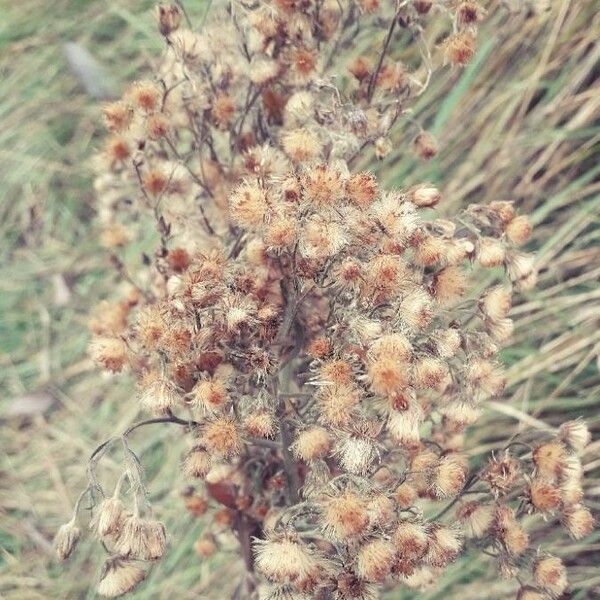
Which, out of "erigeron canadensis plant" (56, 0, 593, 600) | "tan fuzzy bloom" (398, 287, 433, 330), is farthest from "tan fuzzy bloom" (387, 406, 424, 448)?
"tan fuzzy bloom" (398, 287, 433, 330)

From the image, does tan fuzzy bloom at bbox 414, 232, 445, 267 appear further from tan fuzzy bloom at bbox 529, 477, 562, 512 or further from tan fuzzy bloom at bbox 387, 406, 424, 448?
tan fuzzy bloom at bbox 529, 477, 562, 512

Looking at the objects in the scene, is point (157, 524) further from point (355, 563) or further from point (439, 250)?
point (439, 250)

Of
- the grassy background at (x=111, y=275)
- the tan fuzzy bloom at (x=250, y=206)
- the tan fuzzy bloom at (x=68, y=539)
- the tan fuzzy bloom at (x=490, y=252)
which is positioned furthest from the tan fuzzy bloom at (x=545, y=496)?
the grassy background at (x=111, y=275)

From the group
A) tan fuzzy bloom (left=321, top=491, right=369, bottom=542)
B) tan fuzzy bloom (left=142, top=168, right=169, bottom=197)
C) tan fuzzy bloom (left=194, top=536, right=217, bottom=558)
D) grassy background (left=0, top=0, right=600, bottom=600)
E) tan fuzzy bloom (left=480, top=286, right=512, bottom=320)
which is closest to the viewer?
tan fuzzy bloom (left=321, top=491, right=369, bottom=542)

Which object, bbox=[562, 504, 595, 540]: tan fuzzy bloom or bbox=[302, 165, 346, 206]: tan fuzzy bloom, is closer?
bbox=[302, 165, 346, 206]: tan fuzzy bloom

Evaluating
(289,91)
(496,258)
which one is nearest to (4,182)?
(289,91)

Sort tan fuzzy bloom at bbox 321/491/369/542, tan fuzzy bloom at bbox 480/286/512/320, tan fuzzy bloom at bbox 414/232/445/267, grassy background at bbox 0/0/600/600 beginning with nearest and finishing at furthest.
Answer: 1. tan fuzzy bloom at bbox 321/491/369/542
2. tan fuzzy bloom at bbox 414/232/445/267
3. tan fuzzy bloom at bbox 480/286/512/320
4. grassy background at bbox 0/0/600/600
